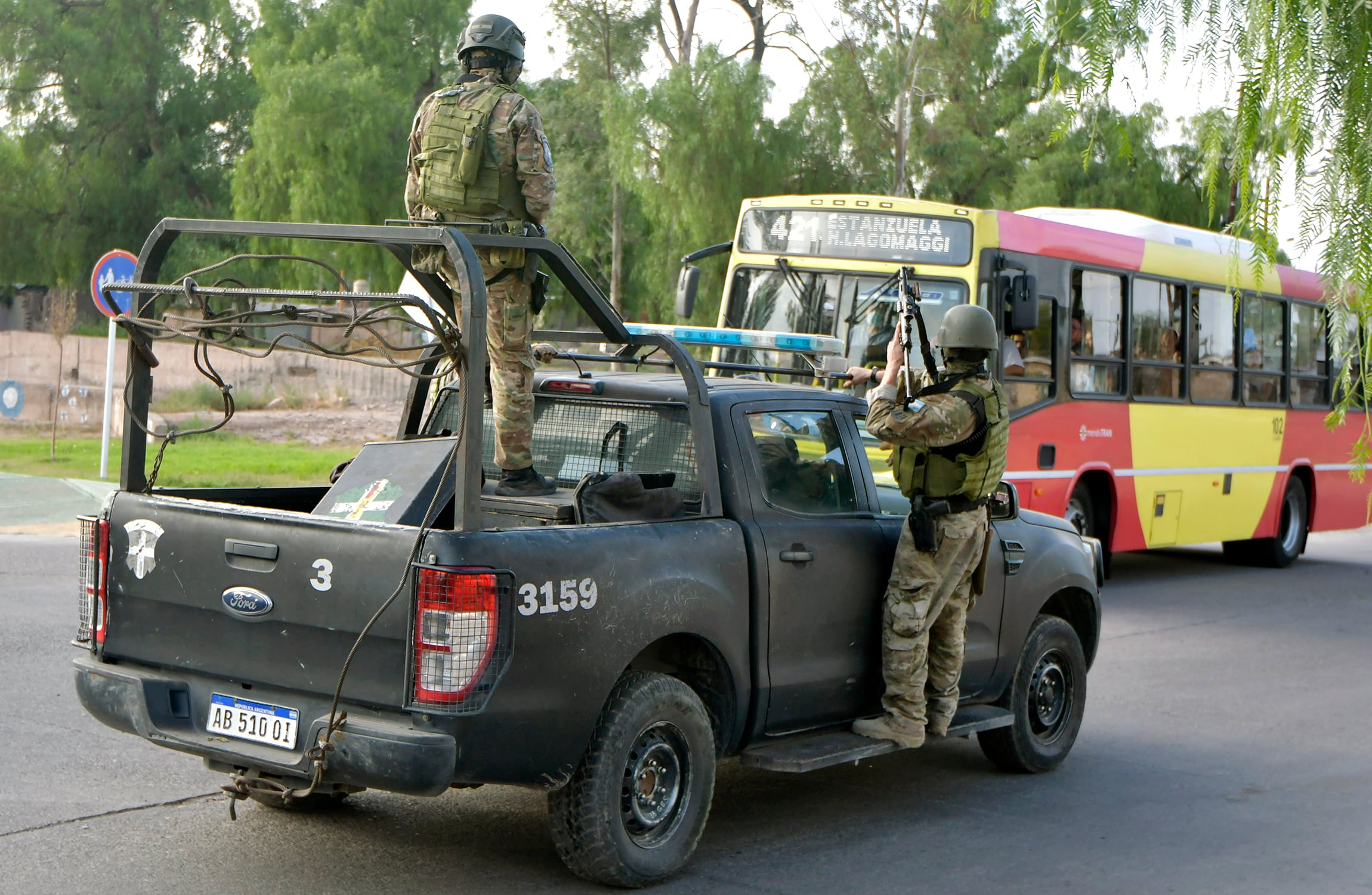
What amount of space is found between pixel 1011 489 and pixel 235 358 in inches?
1359

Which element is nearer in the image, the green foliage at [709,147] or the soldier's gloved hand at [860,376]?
the soldier's gloved hand at [860,376]

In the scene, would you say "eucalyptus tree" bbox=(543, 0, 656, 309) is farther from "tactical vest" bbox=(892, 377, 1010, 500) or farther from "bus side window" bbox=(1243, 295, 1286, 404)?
"tactical vest" bbox=(892, 377, 1010, 500)

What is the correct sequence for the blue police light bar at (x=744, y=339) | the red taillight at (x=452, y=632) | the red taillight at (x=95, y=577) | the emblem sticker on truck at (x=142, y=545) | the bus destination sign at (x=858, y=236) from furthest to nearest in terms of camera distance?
1. the bus destination sign at (x=858, y=236)
2. the blue police light bar at (x=744, y=339)
3. the red taillight at (x=95, y=577)
4. the emblem sticker on truck at (x=142, y=545)
5. the red taillight at (x=452, y=632)

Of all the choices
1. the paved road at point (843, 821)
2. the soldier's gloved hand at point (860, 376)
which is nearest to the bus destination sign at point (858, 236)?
the paved road at point (843, 821)

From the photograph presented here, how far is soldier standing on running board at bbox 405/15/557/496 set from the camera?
549 centimetres

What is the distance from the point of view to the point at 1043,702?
7059 mm

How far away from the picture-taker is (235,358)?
126 feet

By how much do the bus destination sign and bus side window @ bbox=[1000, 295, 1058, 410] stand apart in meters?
0.93

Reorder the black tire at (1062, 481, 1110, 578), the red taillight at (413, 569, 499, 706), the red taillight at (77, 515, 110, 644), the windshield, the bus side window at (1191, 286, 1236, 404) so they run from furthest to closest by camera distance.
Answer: the bus side window at (1191, 286, 1236, 404)
the black tire at (1062, 481, 1110, 578)
the windshield
the red taillight at (77, 515, 110, 644)
the red taillight at (413, 569, 499, 706)

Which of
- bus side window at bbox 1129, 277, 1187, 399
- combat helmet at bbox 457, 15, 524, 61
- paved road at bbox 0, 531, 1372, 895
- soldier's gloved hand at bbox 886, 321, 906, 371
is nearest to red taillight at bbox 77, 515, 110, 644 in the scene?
paved road at bbox 0, 531, 1372, 895

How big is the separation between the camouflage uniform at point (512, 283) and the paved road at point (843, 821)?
1473mm

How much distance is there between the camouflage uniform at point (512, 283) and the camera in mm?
5488

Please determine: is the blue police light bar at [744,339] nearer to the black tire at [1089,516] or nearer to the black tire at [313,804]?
the black tire at [313,804]

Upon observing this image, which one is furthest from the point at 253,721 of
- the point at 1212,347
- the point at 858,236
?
the point at 1212,347
